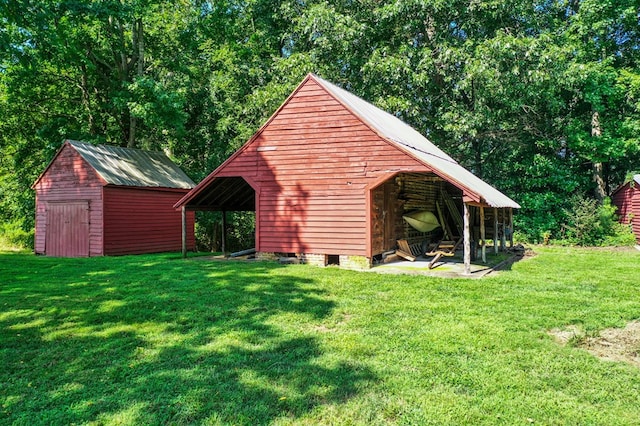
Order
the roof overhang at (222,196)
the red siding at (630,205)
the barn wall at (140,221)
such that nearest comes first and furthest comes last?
the roof overhang at (222,196)
the barn wall at (140,221)
the red siding at (630,205)

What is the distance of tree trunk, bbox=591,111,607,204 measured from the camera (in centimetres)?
2162

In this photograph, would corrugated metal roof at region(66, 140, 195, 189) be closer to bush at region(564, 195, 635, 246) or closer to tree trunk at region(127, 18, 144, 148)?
tree trunk at region(127, 18, 144, 148)

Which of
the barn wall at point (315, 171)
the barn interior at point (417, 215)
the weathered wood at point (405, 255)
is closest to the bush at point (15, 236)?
the barn wall at point (315, 171)

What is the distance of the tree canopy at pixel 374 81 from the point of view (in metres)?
20.2

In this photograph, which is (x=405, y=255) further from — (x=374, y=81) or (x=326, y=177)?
(x=374, y=81)

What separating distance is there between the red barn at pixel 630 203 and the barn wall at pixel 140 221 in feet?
68.5

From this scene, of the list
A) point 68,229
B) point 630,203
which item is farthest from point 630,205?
point 68,229

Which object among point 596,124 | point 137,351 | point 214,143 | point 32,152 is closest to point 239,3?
point 214,143

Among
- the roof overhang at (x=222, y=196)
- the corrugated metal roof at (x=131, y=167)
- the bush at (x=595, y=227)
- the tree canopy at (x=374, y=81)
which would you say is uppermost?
the tree canopy at (x=374, y=81)

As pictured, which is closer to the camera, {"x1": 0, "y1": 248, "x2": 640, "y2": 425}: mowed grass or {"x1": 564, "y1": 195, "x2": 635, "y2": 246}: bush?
{"x1": 0, "y1": 248, "x2": 640, "y2": 425}: mowed grass

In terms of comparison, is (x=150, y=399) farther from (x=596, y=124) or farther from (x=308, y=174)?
(x=596, y=124)

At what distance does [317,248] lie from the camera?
12641mm

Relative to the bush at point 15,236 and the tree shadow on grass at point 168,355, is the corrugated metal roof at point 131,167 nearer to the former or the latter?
the tree shadow on grass at point 168,355

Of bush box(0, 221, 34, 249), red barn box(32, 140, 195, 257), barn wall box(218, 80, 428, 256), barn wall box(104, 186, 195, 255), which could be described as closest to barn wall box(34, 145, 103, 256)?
red barn box(32, 140, 195, 257)
